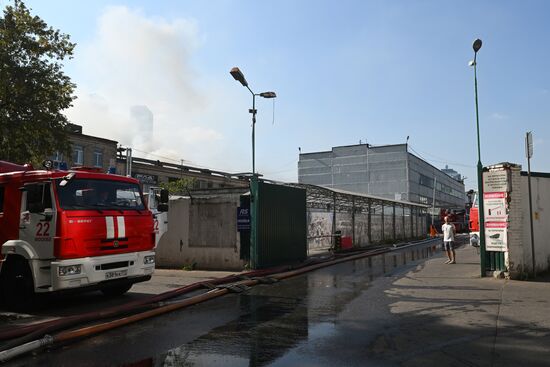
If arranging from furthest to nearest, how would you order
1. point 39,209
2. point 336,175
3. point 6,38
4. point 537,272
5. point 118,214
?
point 336,175
point 6,38
point 537,272
point 118,214
point 39,209

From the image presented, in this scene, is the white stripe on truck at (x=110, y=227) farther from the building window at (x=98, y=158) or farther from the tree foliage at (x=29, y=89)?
the building window at (x=98, y=158)

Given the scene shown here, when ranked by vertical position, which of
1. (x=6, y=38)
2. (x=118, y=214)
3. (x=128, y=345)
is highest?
(x=6, y=38)

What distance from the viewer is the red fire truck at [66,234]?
852 centimetres

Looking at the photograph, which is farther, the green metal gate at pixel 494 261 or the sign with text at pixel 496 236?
the green metal gate at pixel 494 261

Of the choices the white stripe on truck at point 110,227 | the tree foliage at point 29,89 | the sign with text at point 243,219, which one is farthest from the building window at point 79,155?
the white stripe on truck at point 110,227

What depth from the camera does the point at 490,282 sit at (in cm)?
1157

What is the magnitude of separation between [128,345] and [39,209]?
3703 mm

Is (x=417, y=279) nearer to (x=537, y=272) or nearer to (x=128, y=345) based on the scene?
(x=537, y=272)

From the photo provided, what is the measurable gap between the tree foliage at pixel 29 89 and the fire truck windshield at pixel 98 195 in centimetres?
840

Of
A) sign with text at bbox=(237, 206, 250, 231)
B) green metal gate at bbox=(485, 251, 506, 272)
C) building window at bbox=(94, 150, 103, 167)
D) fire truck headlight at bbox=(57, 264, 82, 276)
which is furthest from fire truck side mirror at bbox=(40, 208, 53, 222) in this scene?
building window at bbox=(94, 150, 103, 167)

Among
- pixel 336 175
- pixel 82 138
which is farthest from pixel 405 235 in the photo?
pixel 336 175

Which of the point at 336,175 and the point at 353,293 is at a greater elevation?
the point at 336,175

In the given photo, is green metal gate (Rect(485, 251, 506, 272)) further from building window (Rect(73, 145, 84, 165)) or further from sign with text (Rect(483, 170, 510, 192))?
building window (Rect(73, 145, 84, 165))

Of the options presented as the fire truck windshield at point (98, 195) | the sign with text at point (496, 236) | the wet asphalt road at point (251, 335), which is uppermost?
the fire truck windshield at point (98, 195)
